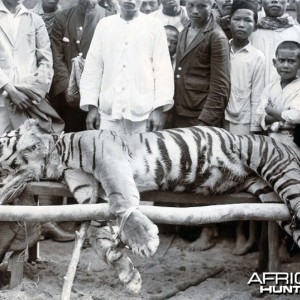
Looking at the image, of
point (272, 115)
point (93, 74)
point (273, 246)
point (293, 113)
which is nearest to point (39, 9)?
point (93, 74)

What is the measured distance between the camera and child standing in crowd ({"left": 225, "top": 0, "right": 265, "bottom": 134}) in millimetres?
3168

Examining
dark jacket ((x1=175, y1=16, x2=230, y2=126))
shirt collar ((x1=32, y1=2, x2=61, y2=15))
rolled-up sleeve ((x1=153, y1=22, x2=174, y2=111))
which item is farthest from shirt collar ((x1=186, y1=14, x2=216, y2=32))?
shirt collar ((x1=32, y1=2, x2=61, y2=15))

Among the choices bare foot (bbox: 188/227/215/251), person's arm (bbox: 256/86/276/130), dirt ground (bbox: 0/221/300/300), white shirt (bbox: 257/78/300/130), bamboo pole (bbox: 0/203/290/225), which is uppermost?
white shirt (bbox: 257/78/300/130)

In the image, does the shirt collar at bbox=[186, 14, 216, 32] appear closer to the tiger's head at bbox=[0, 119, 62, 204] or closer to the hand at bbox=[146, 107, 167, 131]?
the hand at bbox=[146, 107, 167, 131]

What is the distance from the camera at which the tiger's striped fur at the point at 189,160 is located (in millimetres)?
2750

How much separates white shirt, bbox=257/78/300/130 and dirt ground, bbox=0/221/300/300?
769 millimetres

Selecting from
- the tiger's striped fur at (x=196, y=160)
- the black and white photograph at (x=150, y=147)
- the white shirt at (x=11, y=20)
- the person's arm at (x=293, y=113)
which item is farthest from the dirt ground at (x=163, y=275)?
the white shirt at (x=11, y=20)

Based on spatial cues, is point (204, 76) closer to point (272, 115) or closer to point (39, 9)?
point (272, 115)

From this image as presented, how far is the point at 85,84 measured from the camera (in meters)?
3.18

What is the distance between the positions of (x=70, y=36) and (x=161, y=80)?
63 centimetres

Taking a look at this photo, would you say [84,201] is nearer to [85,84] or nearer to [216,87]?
[85,84]

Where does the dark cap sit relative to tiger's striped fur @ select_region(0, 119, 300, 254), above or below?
above

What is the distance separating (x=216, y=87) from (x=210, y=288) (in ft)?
3.36

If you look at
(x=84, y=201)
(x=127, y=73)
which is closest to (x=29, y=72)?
(x=127, y=73)
